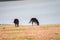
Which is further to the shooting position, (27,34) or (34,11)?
(34,11)

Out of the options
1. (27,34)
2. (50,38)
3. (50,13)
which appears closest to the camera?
(50,38)

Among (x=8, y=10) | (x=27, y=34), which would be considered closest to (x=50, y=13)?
(x=8, y=10)

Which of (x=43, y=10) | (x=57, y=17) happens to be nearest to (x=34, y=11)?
(x=43, y=10)

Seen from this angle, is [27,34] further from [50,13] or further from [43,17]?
[50,13]

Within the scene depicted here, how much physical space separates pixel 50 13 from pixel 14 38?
1382 centimetres

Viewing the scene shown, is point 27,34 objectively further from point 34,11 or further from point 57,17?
point 34,11

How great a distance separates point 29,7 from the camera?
28797 mm

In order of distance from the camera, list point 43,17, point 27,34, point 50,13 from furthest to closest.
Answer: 1. point 50,13
2. point 43,17
3. point 27,34

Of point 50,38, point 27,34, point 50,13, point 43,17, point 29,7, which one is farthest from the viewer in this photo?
point 29,7

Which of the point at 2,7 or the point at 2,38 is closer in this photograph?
the point at 2,38

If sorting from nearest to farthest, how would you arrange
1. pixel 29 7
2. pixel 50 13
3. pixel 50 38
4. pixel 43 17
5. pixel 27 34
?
1. pixel 50 38
2. pixel 27 34
3. pixel 43 17
4. pixel 50 13
5. pixel 29 7

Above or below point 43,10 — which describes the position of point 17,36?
below

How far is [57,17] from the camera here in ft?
81.1

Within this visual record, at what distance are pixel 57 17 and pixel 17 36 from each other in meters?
11.6
